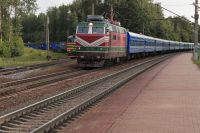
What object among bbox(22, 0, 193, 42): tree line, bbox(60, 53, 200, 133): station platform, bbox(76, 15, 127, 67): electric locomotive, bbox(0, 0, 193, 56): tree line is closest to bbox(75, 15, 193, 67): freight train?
bbox(76, 15, 127, 67): electric locomotive

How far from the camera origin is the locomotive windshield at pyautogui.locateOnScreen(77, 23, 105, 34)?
33438 mm

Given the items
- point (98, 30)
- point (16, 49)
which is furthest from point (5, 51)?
point (98, 30)

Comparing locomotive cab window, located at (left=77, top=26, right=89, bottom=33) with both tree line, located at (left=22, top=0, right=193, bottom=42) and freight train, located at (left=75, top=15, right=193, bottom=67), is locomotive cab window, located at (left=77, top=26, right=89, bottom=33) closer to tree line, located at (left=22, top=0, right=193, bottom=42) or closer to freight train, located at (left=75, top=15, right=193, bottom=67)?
freight train, located at (left=75, top=15, right=193, bottom=67)

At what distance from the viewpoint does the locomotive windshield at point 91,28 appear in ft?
110

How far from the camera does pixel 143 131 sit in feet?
35.2

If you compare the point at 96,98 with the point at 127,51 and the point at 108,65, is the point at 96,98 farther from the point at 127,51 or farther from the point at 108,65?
the point at 127,51

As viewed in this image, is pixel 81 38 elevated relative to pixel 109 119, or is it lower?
elevated

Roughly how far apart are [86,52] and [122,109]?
19.4m

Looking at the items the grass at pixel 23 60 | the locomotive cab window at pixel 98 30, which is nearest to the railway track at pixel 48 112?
the locomotive cab window at pixel 98 30

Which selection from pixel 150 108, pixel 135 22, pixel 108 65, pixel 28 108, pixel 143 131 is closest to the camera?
pixel 143 131

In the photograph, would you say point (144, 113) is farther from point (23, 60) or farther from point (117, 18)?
point (117, 18)

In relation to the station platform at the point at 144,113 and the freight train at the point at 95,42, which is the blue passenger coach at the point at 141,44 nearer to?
the freight train at the point at 95,42

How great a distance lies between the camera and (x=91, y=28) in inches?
1325

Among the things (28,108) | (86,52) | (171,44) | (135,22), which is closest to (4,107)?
(28,108)
